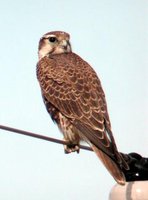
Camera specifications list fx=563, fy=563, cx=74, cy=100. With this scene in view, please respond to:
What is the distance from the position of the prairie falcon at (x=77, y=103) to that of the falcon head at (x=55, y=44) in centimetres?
12

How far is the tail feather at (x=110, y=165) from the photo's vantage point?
4229mm

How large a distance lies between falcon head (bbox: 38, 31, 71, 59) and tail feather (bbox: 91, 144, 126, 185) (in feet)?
6.82

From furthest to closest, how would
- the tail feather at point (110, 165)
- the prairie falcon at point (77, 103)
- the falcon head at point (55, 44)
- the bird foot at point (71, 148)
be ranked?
the falcon head at point (55, 44) < the bird foot at point (71, 148) < the prairie falcon at point (77, 103) < the tail feather at point (110, 165)

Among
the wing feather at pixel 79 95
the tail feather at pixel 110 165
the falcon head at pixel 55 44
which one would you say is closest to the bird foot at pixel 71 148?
the wing feather at pixel 79 95

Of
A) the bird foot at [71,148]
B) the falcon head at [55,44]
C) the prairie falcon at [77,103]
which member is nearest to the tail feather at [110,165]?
the prairie falcon at [77,103]

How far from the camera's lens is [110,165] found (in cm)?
475

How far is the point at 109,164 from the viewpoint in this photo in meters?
4.77

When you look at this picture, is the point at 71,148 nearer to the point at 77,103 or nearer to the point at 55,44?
the point at 77,103

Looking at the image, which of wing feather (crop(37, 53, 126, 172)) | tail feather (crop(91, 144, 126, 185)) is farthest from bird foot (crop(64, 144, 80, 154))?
tail feather (crop(91, 144, 126, 185))

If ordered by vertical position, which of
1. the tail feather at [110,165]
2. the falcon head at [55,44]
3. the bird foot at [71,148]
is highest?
the falcon head at [55,44]

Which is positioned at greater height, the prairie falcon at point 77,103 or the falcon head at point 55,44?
the falcon head at point 55,44

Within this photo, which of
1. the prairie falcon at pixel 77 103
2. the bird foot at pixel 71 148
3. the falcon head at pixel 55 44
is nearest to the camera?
the prairie falcon at pixel 77 103

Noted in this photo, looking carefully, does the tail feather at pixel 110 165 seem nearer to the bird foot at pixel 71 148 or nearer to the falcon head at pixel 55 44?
the bird foot at pixel 71 148

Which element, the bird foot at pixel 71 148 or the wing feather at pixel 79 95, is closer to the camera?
the wing feather at pixel 79 95
